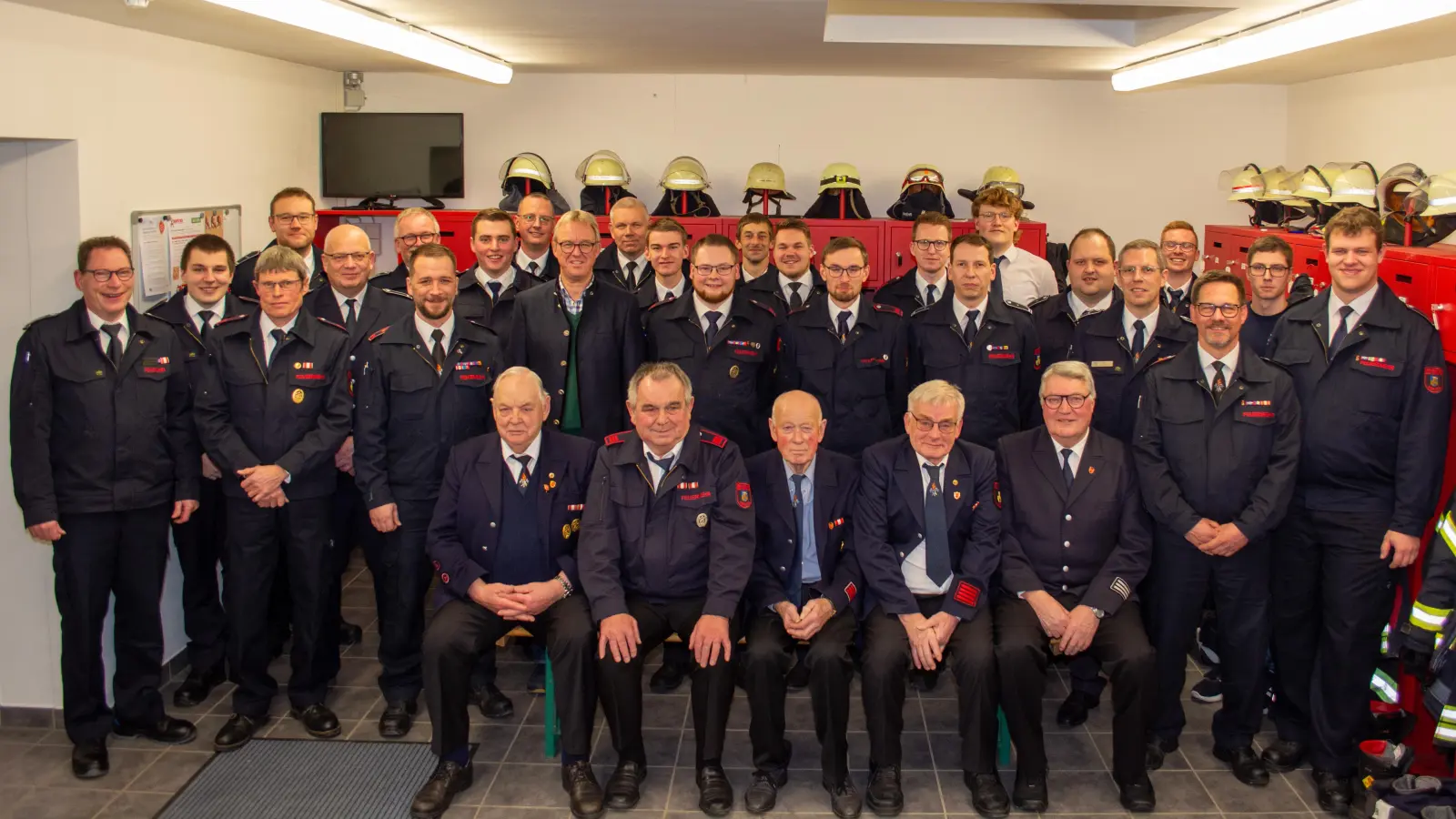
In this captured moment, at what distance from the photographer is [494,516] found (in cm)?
421

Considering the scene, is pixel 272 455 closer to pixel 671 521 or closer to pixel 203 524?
pixel 203 524

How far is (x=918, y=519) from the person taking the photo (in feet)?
13.8

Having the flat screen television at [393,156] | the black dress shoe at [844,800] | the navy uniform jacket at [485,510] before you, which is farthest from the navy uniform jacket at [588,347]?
the flat screen television at [393,156]

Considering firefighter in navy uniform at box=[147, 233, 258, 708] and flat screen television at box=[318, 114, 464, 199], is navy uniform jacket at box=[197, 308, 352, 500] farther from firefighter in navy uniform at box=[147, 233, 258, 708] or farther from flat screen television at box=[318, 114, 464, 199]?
flat screen television at box=[318, 114, 464, 199]

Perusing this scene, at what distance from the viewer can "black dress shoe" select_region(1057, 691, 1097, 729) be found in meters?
4.65

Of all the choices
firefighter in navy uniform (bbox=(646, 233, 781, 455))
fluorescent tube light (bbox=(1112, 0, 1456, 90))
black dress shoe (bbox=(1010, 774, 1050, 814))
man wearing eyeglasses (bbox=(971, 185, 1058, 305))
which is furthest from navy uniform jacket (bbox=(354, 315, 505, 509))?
fluorescent tube light (bbox=(1112, 0, 1456, 90))

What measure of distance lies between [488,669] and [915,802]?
1924mm

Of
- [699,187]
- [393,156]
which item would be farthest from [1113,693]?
[393,156]

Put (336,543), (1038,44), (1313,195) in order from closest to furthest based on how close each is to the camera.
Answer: (336,543)
(1313,195)
(1038,44)

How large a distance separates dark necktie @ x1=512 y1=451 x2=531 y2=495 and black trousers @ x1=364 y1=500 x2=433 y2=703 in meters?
0.48

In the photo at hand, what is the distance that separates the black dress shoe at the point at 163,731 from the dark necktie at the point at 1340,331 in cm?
457

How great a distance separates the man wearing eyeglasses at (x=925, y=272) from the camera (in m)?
5.36

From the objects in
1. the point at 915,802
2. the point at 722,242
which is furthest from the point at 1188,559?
the point at 722,242

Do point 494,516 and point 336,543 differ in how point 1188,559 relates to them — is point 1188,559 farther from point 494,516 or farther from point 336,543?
point 336,543
